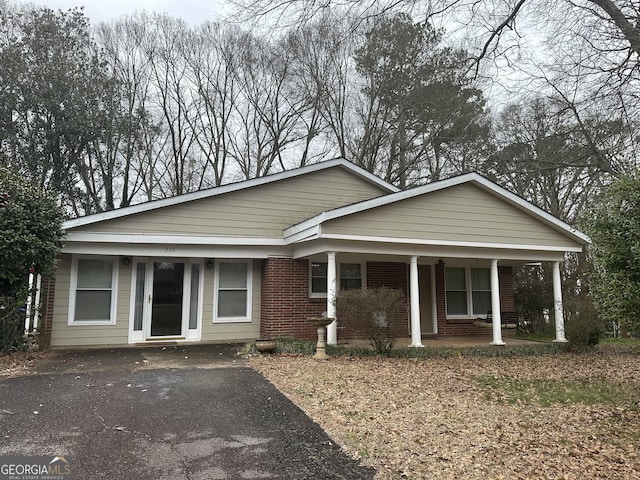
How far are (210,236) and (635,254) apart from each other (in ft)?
28.5

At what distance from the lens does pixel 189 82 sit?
882 inches

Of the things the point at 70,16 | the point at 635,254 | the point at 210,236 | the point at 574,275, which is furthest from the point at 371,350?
the point at 70,16

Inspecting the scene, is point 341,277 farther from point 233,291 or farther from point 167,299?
point 167,299

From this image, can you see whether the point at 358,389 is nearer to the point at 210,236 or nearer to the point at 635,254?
the point at 635,254

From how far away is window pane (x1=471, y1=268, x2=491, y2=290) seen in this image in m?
13.8

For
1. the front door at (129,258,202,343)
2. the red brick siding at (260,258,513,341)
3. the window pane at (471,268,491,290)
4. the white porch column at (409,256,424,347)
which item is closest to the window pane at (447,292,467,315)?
the window pane at (471,268,491,290)

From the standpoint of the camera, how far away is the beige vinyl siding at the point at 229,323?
1134cm

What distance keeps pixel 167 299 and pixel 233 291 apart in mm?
1637

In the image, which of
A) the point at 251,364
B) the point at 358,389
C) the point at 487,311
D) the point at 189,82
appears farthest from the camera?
the point at 189,82

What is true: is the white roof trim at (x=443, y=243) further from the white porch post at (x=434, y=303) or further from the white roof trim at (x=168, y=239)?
the white porch post at (x=434, y=303)

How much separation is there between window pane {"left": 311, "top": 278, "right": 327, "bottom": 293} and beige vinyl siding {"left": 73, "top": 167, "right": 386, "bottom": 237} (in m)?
1.59

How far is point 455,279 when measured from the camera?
1356 centimetres

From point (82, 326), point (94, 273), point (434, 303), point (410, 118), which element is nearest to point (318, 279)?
point (434, 303)

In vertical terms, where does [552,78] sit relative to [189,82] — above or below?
below
